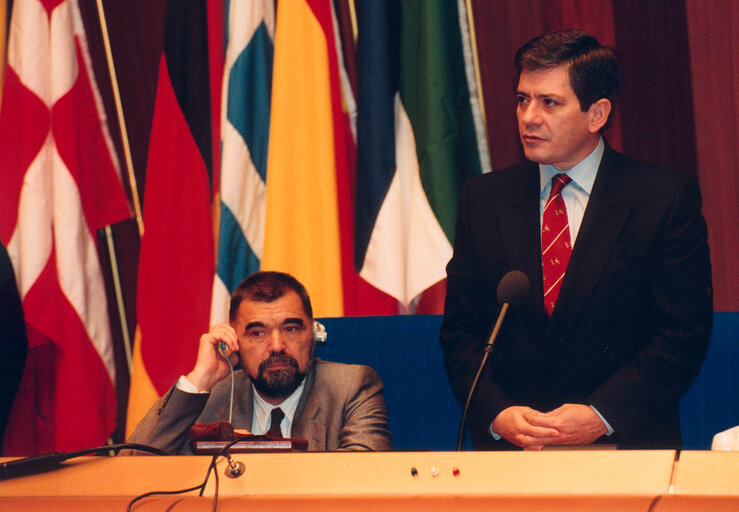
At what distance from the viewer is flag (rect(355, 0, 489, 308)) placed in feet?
13.0

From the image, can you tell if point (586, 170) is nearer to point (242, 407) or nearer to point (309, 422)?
point (309, 422)

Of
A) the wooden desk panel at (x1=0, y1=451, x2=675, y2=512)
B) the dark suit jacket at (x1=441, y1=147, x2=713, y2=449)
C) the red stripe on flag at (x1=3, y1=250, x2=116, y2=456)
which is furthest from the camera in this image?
the red stripe on flag at (x1=3, y1=250, x2=116, y2=456)

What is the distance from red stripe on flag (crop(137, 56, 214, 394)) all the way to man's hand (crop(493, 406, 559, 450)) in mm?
1948

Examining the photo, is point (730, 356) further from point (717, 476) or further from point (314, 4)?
point (314, 4)

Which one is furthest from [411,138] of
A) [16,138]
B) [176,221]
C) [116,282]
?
[16,138]

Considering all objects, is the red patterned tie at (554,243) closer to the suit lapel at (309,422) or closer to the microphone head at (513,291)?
the microphone head at (513,291)

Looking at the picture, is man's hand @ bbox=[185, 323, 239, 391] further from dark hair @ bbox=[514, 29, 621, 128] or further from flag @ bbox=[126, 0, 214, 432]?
dark hair @ bbox=[514, 29, 621, 128]

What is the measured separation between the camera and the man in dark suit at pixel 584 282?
2518mm

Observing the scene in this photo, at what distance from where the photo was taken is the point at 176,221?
419 cm

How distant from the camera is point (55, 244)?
4262mm

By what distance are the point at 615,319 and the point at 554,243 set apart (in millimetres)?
275

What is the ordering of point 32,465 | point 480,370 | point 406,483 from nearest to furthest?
point 406,483, point 32,465, point 480,370

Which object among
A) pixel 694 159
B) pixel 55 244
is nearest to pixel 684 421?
pixel 694 159

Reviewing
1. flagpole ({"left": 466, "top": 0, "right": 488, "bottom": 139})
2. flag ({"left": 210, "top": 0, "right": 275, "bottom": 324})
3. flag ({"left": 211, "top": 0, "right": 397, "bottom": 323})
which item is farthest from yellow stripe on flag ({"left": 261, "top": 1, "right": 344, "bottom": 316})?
flagpole ({"left": 466, "top": 0, "right": 488, "bottom": 139})
